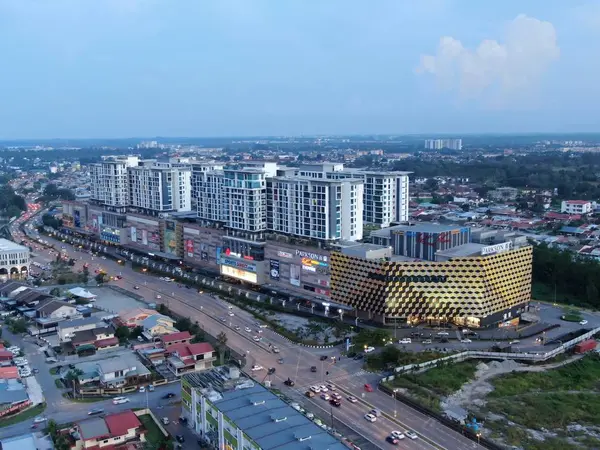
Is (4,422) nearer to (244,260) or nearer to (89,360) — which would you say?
(89,360)

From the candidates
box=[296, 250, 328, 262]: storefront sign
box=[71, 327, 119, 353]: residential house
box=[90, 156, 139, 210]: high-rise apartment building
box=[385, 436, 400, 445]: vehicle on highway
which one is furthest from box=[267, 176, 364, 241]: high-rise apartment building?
box=[90, 156, 139, 210]: high-rise apartment building

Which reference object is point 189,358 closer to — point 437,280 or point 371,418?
point 371,418

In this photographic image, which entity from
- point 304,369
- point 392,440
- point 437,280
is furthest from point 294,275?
Answer: point 392,440

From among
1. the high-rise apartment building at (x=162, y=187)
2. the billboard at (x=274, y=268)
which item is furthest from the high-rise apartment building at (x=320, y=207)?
the high-rise apartment building at (x=162, y=187)

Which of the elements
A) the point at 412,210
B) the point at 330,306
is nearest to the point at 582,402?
the point at 330,306

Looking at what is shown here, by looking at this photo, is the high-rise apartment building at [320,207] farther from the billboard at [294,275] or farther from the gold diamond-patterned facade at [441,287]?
the gold diamond-patterned facade at [441,287]

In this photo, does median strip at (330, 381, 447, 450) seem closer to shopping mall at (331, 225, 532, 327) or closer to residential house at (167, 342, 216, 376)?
residential house at (167, 342, 216, 376)
